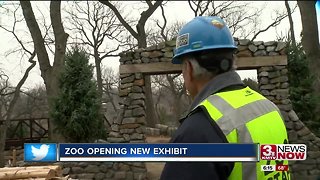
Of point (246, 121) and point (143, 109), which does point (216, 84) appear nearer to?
point (246, 121)

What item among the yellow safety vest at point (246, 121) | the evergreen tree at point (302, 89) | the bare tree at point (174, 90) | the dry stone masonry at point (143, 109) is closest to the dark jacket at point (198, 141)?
the yellow safety vest at point (246, 121)

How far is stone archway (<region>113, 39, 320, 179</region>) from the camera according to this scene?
9.75m

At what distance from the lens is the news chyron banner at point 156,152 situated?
4.43ft

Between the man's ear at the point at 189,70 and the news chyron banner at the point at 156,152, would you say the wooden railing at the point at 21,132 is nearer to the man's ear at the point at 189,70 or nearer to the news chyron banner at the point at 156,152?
the man's ear at the point at 189,70

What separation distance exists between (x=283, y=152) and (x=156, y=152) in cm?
Result: 40

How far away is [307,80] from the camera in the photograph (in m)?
12.0

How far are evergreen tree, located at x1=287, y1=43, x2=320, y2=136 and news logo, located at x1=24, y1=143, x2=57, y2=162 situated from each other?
10976 mm

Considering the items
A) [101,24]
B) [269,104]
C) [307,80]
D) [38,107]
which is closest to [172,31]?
[101,24]

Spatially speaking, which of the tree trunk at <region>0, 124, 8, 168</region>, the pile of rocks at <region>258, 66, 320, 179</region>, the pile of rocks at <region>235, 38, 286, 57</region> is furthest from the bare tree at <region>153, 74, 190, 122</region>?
the pile of rocks at <region>235, 38, 286, 57</region>

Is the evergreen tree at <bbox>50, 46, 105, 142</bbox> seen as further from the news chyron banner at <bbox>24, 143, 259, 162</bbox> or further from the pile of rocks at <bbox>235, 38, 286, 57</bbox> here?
the news chyron banner at <bbox>24, 143, 259, 162</bbox>

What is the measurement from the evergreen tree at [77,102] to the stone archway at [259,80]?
1275mm

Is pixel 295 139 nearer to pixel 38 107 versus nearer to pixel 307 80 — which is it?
pixel 307 80

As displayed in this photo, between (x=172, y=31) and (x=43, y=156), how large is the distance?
27.1 metres

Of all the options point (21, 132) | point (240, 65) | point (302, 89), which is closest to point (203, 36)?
→ point (240, 65)
